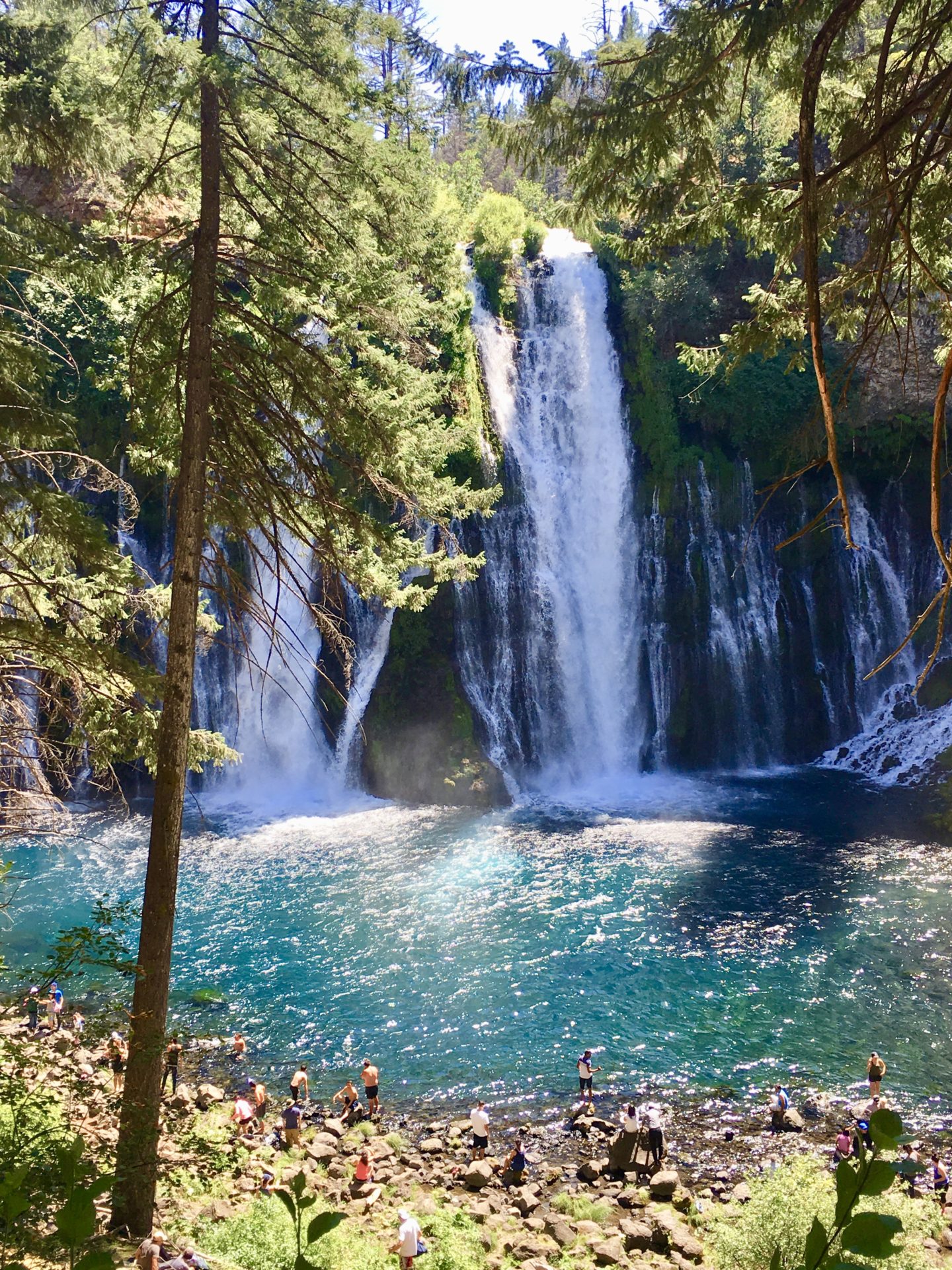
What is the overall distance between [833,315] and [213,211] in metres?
5.34

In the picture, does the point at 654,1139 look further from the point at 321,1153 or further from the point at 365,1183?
the point at 321,1153

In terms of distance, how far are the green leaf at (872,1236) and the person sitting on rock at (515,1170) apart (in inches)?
414

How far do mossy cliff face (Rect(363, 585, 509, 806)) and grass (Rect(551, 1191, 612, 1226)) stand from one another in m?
13.4

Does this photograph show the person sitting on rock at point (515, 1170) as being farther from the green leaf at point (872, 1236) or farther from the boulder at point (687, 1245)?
the green leaf at point (872, 1236)

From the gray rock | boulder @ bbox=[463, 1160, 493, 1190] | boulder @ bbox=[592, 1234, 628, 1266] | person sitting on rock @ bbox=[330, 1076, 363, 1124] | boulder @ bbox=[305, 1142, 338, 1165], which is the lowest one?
boulder @ bbox=[592, 1234, 628, 1266]

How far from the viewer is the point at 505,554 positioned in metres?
24.9

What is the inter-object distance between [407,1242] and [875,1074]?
6312 millimetres

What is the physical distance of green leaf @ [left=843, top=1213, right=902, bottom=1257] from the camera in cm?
119

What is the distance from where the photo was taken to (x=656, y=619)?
1006 inches

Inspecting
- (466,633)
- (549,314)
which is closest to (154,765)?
(466,633)

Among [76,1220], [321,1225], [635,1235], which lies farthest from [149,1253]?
[321,1225]

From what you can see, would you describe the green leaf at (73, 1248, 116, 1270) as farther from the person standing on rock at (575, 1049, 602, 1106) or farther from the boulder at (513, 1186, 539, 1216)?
the person standing on rock at (575, 1049, 602, 1106)

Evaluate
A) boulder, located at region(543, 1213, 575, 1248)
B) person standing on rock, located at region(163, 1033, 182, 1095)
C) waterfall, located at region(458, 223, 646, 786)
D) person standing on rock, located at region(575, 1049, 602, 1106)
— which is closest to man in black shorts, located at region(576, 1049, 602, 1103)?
person standing on rock, located at region(575, 1049, 602, 1106)

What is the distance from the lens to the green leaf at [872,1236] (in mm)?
1187
